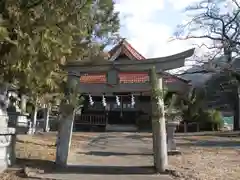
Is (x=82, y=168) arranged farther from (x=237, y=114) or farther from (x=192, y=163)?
(x=237, y=114)

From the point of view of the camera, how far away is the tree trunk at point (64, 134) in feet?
36.5

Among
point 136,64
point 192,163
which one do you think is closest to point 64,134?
point 136,64

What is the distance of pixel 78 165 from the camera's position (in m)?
11.4

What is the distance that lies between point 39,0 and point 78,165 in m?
5.16

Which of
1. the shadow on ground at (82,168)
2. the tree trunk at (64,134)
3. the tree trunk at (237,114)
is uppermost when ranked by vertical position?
the tree trunk at (237,114)

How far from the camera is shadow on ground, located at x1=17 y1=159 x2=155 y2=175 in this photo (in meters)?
10.4

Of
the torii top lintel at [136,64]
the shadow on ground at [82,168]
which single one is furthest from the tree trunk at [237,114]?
the torii top lintel at [136,64]

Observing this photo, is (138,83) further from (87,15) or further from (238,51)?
(238,51)

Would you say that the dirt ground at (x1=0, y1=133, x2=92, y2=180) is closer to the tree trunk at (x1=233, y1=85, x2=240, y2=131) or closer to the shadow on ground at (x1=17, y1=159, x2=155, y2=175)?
the shadow on ground at (x1=17, y1=159, x2=155, y2=175)

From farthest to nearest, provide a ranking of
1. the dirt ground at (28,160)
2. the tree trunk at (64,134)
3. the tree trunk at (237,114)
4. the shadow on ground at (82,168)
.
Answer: the tree trunk at (237,114), the tree trunk at (64,134), the shadow on ground at (82,168), the dirt ground at (28,160)

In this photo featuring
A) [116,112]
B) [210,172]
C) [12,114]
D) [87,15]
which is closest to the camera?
[87,15]

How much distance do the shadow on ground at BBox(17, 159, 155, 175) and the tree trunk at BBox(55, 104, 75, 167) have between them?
10.6 inches

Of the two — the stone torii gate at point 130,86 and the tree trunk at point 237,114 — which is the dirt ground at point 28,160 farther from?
the tree trunk at point 237,114

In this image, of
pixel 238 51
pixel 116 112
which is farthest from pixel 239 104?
pixel 116 112
